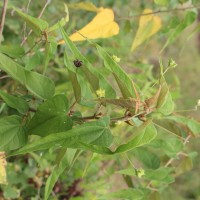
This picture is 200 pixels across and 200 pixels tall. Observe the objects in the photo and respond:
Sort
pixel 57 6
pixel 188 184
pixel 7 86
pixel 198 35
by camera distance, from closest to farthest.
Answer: pixel 7 86
pixel 57 6
pixel 188 184
pixel 198 35

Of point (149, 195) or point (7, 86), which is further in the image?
point (7, 86)

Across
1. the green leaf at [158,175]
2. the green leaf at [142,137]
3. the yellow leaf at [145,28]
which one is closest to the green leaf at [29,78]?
the green leaf at [142,137]

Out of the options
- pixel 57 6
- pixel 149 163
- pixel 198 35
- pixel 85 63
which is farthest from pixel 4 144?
pixel 198 35

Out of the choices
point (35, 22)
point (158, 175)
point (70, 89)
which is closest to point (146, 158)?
point (158, 175)

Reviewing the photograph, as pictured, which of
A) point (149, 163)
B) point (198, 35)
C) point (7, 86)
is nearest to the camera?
point (149, 163)

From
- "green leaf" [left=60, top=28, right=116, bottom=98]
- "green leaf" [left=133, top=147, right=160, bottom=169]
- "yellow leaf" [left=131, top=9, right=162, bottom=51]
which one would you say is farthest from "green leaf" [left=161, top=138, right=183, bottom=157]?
"yellow leaf" [left=131, top=9, right=162, bottom=51]

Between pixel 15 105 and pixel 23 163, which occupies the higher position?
pixel 15 105

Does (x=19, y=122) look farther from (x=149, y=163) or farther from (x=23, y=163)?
(x=23, y=163)
